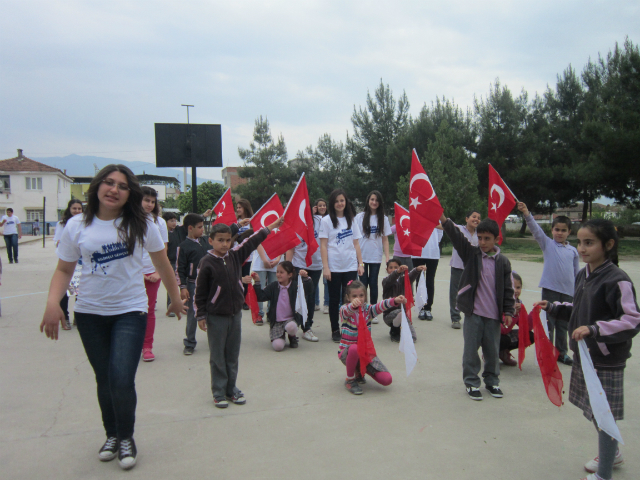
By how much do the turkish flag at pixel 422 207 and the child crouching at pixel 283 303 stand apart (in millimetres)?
1615

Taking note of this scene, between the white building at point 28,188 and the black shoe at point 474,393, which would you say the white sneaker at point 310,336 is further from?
the white building at point 28,188

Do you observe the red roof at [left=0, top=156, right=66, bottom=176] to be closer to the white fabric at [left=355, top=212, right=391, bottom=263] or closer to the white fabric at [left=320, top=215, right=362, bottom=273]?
the white fabric at [left=355, top=212, right=391, bottom=263]

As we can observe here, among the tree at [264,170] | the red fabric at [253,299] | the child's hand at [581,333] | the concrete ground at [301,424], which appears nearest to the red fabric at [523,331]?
the concrete ground at [301,424]

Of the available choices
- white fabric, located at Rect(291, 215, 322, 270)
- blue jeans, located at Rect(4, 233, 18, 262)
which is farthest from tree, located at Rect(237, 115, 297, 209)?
white fabric, located at Rect(291, 215, 322, 270)

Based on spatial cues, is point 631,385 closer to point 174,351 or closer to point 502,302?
point 502,302

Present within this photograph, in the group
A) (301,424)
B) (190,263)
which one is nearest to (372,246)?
(190,263)

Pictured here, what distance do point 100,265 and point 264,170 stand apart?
4203cm

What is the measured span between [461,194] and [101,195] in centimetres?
1890

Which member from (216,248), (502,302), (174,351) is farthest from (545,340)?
(174,351)

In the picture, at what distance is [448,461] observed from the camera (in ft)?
10.2

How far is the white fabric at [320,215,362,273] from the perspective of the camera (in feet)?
20.5

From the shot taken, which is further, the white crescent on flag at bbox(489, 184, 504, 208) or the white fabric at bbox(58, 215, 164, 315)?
the white crescent on flag at bbox(489, 184, 504, 208)

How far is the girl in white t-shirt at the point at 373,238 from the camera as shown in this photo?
7109 millimetres

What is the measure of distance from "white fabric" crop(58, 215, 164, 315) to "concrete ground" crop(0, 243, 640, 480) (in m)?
1.07
